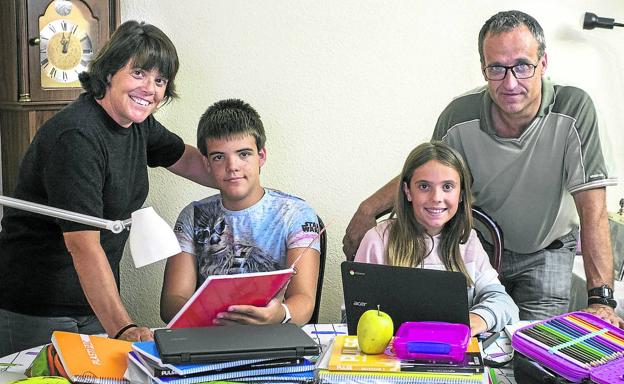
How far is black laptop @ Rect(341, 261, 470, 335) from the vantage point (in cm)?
176

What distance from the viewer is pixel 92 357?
5.57 feet

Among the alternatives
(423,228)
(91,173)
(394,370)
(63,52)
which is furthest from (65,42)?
(394,370)

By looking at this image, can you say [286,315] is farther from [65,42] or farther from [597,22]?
[597,22]

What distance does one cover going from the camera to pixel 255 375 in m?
1.67

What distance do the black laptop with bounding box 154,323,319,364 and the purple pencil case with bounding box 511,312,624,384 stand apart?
0.44m

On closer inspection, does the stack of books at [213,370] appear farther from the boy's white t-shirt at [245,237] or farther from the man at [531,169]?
the man at [531,169]

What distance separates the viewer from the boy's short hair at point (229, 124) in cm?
247

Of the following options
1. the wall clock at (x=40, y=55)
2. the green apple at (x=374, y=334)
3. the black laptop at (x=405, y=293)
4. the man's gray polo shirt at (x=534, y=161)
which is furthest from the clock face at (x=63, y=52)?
the green apple at (x=374, y=334)

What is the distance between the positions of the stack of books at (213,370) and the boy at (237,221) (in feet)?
2.35

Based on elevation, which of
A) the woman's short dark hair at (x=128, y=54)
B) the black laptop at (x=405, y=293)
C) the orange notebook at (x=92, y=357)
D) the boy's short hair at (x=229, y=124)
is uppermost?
the woman's short dark hair at (x=128, y=54)

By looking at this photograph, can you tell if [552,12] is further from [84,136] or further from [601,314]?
[84,136]

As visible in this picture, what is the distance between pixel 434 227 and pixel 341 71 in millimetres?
865

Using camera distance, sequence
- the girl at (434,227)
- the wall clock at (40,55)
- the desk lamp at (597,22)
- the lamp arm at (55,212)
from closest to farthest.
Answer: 1. the lamp arm at (55,212)
2. the girl at (434,227)
3. the wall clock at (40,55)
4. the desk lamp at (597,22)

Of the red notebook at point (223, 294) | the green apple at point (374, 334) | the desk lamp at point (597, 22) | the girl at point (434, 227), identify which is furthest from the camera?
the desk lamp at point (597, 22)
